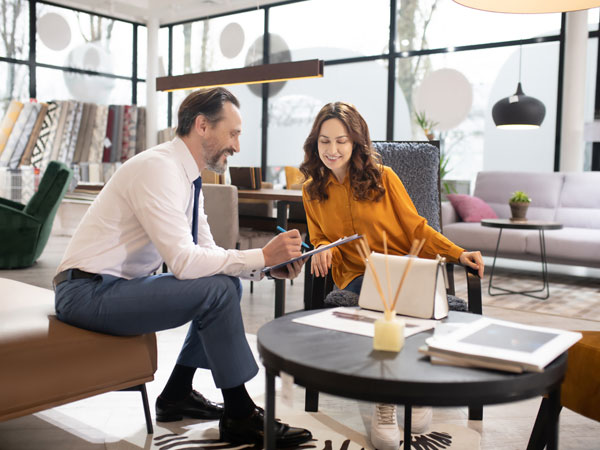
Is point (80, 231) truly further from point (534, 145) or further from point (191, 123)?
point (534, 145)

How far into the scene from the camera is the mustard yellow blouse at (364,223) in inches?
84.0

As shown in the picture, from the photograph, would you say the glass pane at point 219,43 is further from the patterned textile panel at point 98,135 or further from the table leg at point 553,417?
the table leg at point 553,417

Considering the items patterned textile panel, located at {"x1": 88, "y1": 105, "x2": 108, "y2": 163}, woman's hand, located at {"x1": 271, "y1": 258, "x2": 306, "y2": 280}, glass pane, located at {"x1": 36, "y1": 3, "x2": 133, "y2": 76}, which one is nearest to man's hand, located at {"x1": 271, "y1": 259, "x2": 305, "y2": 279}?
woman's hand, located at {"x1": 271, "y1": 258, "x2": 306, "y2": 280}

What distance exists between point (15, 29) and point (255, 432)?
26.6 ft

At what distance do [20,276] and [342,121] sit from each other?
3.60 meters

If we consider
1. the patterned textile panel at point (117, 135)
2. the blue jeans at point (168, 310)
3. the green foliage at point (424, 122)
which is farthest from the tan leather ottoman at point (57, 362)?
the patterned textile panel at point (117, 135)

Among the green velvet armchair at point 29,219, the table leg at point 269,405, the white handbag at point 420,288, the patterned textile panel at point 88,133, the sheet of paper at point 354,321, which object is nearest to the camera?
the table leg at point 269,405

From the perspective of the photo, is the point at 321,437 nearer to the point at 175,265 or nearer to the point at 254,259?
the point at 254,259

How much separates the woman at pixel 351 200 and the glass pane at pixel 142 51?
26.6 feet

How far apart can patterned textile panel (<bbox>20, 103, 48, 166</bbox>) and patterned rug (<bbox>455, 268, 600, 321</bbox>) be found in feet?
19.0

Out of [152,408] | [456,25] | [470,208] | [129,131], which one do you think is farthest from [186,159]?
[129,131]

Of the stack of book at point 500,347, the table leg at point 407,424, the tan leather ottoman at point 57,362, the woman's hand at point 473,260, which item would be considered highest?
the woman's hand at point 473,260

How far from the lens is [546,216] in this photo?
5.57 meters

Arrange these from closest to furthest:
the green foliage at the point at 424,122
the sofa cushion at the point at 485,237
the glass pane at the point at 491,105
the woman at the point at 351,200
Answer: the woman at the point at 351,200 < the sofa cushion at the point at 485,237 < the glass pane at the point at 491,105 < the green foliage at the point at 424,122
